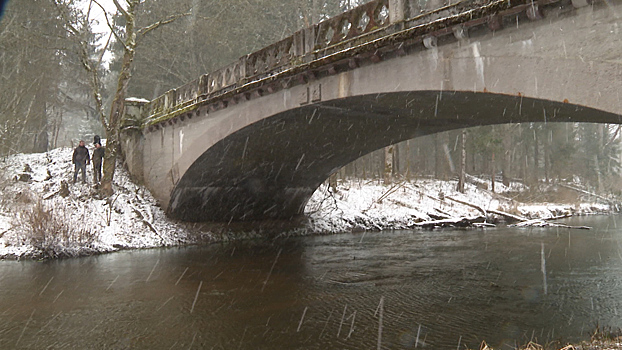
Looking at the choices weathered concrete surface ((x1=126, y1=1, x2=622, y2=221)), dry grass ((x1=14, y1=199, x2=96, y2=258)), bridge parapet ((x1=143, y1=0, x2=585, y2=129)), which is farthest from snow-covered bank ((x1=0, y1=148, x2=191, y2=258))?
bridge parapet ((x1=143, y1=0, x2=585, y2=129))

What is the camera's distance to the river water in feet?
18.6

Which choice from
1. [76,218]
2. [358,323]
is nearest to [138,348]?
[358,323]

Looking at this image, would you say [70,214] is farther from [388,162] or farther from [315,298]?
[388,162]

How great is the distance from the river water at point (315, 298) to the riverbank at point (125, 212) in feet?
2.38

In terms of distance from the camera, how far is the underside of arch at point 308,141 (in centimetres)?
855

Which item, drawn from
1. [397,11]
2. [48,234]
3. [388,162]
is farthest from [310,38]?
[388,162]

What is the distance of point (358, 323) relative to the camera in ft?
20.4

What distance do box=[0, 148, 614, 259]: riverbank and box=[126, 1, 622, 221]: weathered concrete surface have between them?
41.4 inches

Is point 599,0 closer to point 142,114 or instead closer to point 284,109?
point 284,109

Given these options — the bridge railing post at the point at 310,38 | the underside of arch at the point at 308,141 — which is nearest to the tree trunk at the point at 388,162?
the underside of arch at the point at 308,141

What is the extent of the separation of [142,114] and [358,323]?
13.0m

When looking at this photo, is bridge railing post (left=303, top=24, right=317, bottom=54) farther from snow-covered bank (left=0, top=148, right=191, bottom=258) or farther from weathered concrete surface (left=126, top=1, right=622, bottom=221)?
snow-covered bank (left=0, top=148, right=191, bottom=258)

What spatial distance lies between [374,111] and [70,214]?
27.6ft

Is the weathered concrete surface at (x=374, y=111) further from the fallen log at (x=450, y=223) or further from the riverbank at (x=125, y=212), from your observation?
the fallen log at (x=450, y=223)
